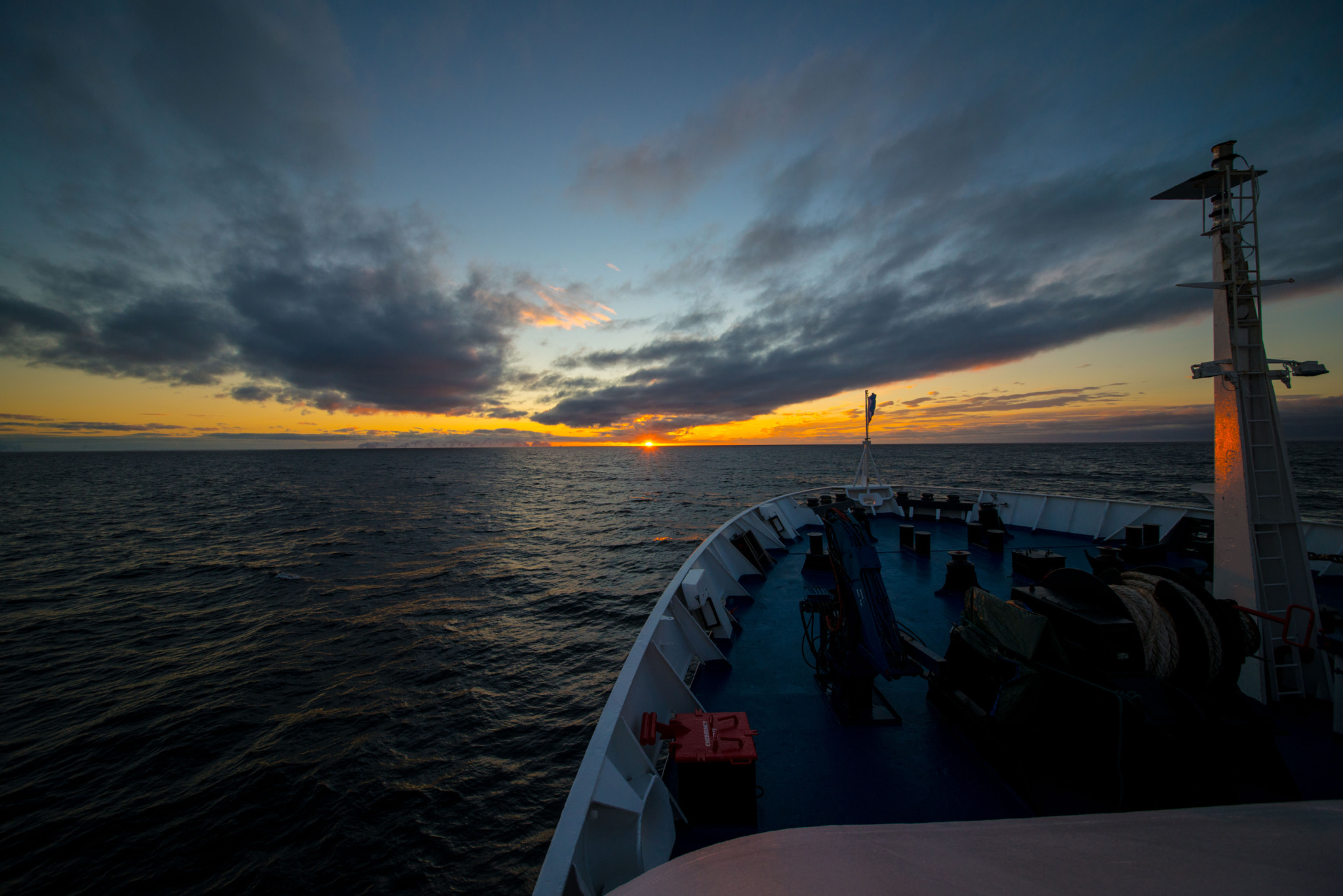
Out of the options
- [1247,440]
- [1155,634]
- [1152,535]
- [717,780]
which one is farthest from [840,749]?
[1152,535]

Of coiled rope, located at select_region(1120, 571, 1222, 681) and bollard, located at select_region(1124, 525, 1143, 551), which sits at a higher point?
coiled rope, located at select_region(1120, 571, 1222, 681)

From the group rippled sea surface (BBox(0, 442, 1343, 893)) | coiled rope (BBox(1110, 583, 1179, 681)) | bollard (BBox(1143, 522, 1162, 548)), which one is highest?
coiled rope (BBox(1110, 583, 1179, 681))

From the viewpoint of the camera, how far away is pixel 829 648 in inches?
235

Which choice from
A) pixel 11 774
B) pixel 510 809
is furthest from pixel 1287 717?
pixel 11 774

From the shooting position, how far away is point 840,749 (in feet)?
16.5

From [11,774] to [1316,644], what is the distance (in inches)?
761

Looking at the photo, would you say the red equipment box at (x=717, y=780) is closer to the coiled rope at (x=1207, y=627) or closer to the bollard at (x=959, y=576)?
the coiled rope at (x=1207, y=627)

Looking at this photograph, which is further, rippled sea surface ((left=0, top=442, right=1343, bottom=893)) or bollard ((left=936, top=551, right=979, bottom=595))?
bollard ((left=936, top=551, right=979, bottom=595))

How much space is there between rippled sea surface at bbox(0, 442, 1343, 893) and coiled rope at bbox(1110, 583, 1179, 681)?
770 cm

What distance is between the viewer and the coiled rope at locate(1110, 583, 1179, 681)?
3680 mm

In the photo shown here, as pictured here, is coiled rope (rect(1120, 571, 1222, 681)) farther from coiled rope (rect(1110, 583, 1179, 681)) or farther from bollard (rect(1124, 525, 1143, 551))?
bollard (rect(1124, 525, 1143, 551))

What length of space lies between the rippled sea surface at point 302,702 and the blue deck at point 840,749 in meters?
4.20

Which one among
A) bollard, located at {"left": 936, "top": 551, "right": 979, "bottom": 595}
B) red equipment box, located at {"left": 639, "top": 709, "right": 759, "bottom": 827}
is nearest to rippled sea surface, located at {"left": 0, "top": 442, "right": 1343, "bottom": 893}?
red equipment box, located at {"left": 639, "top": 709, "right": 759, "bottom": 827}

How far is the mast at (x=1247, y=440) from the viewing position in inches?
209
